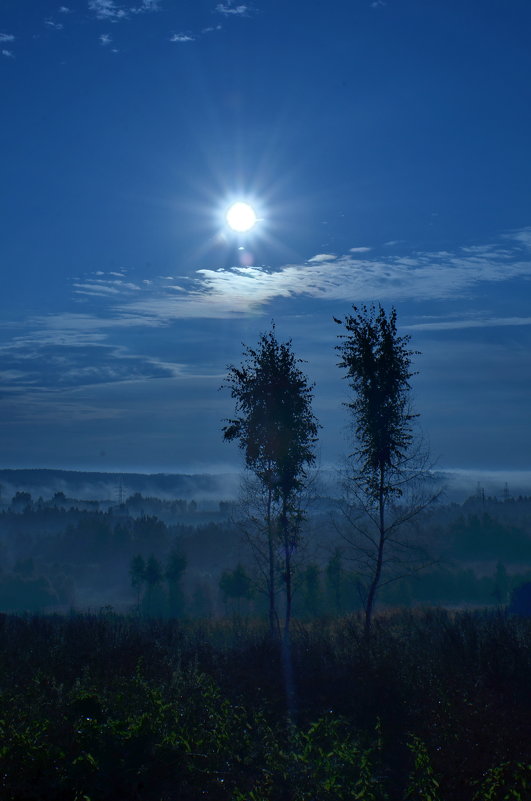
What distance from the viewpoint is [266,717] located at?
43.4ft

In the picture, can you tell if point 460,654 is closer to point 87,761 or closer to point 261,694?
point 261,694

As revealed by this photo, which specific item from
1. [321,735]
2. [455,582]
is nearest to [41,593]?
[455,582]

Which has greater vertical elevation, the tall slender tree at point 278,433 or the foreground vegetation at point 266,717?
the tall slender tree at point 278,433

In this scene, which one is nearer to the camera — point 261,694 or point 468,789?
point 468,789

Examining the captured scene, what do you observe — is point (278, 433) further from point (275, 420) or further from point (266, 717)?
point (266, 717)

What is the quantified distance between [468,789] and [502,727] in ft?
8.51

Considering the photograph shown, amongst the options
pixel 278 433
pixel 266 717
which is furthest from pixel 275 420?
pixel 266 717

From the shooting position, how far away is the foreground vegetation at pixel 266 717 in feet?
33.1

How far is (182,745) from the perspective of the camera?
37.0 ft

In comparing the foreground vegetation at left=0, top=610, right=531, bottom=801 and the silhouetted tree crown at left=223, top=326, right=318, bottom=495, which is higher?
the silhouetted tree crown at left=223, top=326, right=318, bottom=495

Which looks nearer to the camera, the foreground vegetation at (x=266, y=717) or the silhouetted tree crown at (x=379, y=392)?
the foreground vegetation at (x=266, y=717)

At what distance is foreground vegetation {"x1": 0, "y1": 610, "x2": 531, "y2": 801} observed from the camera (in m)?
10.1

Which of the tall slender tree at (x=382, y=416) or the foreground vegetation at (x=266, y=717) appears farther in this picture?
the tall slender tree at (x=382, y=416)

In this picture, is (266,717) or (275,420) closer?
Answer: (266,717)
